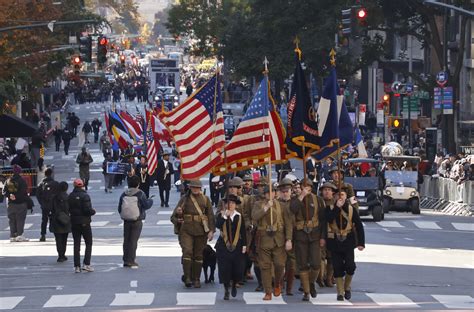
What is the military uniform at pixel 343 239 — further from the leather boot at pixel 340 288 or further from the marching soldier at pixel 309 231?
the marching soldier at pixel 309 231

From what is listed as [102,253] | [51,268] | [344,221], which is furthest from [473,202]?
[344,221]

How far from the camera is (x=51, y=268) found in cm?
2866

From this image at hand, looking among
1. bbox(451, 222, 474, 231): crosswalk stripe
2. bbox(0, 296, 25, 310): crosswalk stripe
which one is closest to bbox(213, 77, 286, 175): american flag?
bbox(0, 296, 25, 310): crosswalk stripe

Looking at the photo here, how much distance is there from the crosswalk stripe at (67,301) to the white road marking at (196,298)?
1336 mm

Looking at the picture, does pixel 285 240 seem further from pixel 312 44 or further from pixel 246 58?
pixel 246 58

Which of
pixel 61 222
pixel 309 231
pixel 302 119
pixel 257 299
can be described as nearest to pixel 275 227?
pixel 309 231

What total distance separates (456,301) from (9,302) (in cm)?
629

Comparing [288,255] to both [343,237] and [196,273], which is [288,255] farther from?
[196,273]

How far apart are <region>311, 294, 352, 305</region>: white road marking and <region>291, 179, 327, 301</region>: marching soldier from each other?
0.15m

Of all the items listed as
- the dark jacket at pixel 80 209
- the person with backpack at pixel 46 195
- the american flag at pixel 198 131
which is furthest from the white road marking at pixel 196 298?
the person with backpack at pixel 46 195

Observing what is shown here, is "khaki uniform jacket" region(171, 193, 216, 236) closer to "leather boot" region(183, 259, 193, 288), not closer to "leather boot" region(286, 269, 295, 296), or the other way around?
"leather boot" region(183, 259, 193, 288)

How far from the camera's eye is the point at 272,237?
77.6ft

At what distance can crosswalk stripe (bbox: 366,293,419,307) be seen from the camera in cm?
2295

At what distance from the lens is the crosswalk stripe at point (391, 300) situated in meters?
23.0
